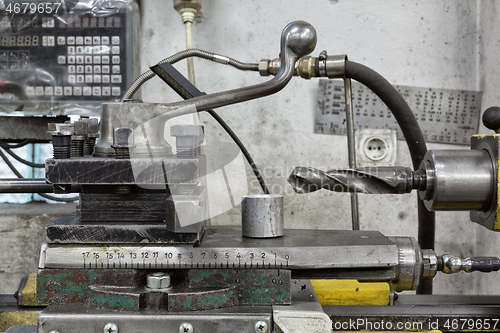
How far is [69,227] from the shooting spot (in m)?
0.66

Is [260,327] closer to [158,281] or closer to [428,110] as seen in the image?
[158,281]

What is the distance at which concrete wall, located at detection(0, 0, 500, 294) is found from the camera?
1.49m

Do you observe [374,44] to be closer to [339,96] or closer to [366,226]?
[339,96]

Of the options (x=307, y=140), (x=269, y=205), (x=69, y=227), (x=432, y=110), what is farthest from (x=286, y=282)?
(x=432, y=110)

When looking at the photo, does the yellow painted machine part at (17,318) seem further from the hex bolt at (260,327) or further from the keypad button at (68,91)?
the keypad button at (68,91)

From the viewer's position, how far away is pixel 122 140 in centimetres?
67

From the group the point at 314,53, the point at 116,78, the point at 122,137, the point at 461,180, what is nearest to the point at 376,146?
the point at 314,53

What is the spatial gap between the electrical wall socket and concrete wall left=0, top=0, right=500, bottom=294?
2.1 inches

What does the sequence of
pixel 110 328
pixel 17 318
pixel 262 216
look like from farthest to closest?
pixel 17 318 → pixel 262 216 → pixel 110 328

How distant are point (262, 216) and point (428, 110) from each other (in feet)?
3.36

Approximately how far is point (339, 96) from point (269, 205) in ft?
2.86

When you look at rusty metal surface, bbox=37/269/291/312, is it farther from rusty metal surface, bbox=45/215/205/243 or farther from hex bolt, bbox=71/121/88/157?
hex bolt, bbox=71/121/88/157

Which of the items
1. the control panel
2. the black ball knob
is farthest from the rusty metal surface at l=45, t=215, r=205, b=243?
the control panel

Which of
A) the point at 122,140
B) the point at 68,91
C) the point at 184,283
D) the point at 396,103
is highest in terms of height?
the point at 68,91
